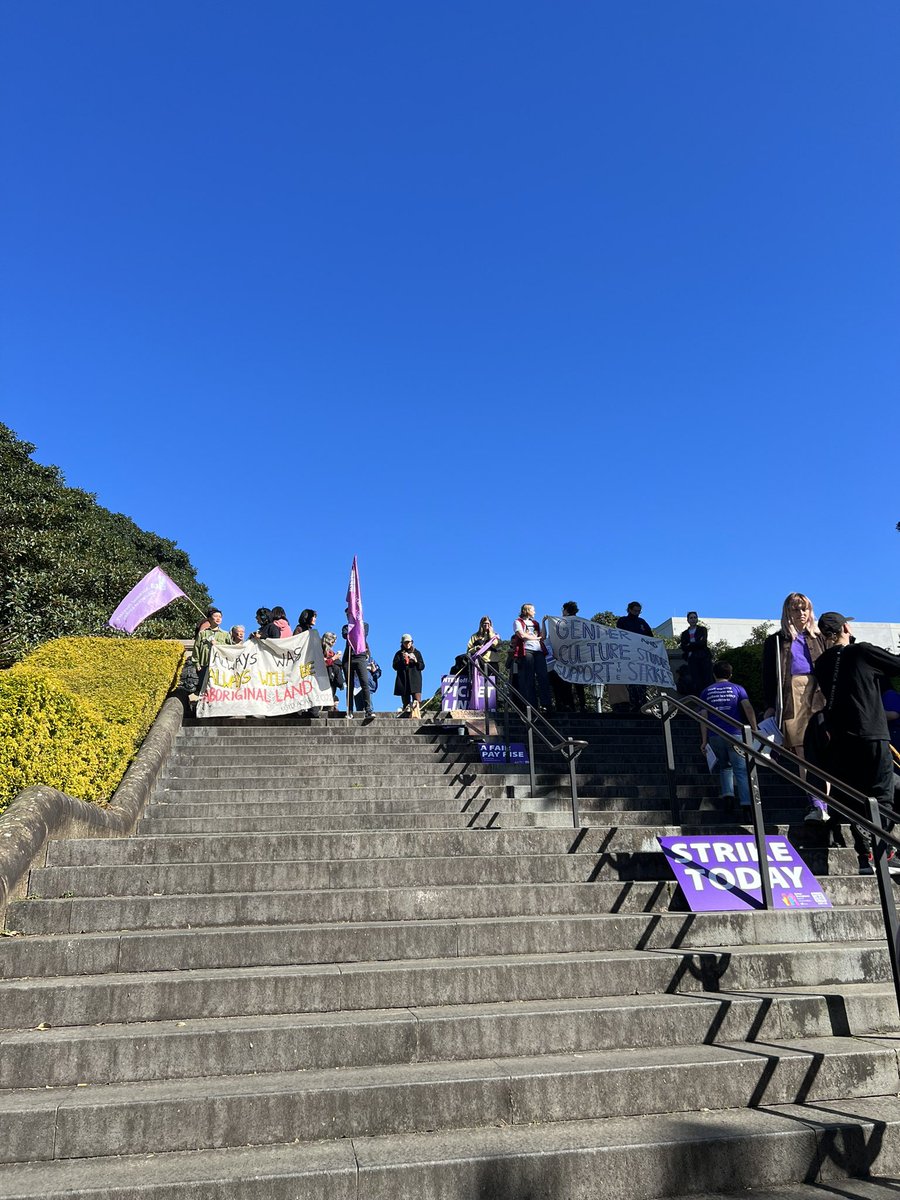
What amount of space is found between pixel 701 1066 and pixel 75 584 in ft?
59.6

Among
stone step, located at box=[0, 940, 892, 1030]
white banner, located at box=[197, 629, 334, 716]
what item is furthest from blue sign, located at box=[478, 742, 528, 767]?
stone step, located at box=[0, 940, 892, 1030]

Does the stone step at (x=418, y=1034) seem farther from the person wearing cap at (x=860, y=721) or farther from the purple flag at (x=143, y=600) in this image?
the purple flag at (x=143, y=600)

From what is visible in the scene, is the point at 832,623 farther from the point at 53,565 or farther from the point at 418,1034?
the point at 53,565

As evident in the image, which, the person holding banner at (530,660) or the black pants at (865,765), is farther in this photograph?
the person holding banner at (530,660)

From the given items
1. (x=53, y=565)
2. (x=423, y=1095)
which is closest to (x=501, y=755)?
(x=423, y=1095)

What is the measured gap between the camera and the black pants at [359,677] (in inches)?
492

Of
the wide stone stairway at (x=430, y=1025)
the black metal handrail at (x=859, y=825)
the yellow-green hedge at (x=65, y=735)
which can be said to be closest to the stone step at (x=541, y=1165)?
the wide stone stairway at (x=430, y=1025)

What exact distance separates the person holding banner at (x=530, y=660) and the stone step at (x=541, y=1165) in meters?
8.75

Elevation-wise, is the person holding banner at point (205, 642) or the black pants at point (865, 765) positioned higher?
the person holding banner at point (205, 642)

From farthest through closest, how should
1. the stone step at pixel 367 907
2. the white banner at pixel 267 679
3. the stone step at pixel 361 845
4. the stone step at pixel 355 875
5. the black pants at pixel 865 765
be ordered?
the white banner at pixel 267 679
the black pants at pixel 865 765
the stone step at pixel 361 845
the stone step at pixel 355 875
the stone step at pixel 367 907

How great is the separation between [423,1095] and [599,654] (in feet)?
35.2

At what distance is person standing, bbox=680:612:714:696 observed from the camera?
41.3ft

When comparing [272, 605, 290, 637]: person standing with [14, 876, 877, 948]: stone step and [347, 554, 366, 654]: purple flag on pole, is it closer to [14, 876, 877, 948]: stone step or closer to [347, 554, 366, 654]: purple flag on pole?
[347, 554, 366, 654]: purple flag on pole

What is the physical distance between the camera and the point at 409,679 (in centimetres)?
1354
